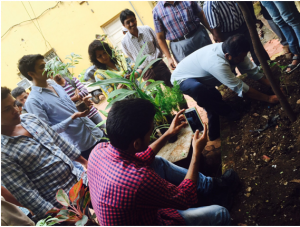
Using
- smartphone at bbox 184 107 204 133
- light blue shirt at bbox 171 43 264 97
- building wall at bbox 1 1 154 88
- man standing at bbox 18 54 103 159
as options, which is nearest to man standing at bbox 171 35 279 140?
light blue shirt at bbox 171 43 264 97

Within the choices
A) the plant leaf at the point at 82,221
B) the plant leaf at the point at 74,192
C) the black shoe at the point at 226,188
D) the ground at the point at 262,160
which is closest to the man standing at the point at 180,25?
the ground at the point at 262,160

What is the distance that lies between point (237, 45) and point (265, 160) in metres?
1.01

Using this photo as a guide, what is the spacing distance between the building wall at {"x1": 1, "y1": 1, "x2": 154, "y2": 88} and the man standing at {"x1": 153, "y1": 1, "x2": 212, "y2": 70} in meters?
4.59

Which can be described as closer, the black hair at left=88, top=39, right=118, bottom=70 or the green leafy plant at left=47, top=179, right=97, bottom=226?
the green leafy plant at left=47, top=179, right=97, bottom=226

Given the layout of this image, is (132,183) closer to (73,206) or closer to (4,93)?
(73,206)

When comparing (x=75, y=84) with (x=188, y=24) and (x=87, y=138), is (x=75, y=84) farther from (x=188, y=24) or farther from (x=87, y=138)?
(x=188, y=24)

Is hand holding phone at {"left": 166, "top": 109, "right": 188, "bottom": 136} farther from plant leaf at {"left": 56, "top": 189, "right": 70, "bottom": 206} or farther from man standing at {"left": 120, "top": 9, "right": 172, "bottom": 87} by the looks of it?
man standing at {"left": 120, "top": 9, "right": 172, "bottom": 87}

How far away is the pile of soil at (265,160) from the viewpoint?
136cm

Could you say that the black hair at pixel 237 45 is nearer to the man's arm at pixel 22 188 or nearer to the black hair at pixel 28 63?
the black hair at pixel 28 63

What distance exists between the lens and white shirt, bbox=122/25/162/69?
298 cm

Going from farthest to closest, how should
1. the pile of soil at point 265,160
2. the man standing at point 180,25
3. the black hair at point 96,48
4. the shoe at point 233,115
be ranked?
the man standing at point 180,25, the black hair at point 96,48, the shoe at point 233,115, the pile of soil at point 265,160

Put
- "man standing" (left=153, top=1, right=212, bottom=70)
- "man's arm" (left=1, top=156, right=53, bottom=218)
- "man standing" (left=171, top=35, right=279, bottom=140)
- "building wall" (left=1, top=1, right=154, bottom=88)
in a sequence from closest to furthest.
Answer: "man's arm" (left=1, top=156, right=53, bottom=218) → "man standing" (left=171, top=35, right=279, bottom=140) → "man standing" (left=153, top=1, right=212, bottom=70) → "building wall" (left=1, top=1, right=154, bottom=88)

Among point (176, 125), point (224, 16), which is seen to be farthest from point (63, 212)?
point (224, 16)

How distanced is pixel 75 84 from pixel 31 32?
627cm
